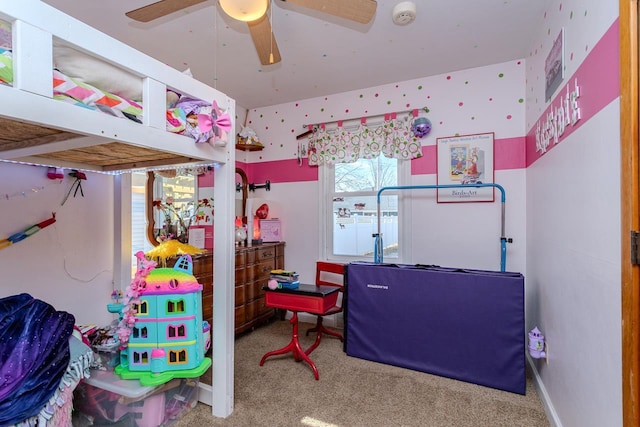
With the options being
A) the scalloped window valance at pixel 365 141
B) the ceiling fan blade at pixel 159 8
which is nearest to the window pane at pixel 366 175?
the scalloped window valance at pixel 365 141

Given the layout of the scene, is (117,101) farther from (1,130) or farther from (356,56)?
(356,56)

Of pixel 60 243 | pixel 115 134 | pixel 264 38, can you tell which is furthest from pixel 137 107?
pixel 60 243

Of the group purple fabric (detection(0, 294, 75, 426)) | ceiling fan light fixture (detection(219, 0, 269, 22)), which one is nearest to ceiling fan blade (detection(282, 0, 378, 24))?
ceiling fan light fixture (detection(219, 0, 269, 22))

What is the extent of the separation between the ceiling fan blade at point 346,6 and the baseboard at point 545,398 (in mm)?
2339

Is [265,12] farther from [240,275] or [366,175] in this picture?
[240,275]

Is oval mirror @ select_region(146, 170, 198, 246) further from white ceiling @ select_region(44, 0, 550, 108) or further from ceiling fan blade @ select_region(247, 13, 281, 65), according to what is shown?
ceiling fan blade @ select_region(247, 13, 281, 65)

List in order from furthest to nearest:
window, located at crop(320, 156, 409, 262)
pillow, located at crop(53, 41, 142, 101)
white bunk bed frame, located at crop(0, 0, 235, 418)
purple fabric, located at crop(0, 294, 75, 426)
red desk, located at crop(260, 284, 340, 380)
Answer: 1. window, located at crop(320, 156, 409, 262)
2. red desk, located at crop(260, 284, 340, 380)
3. purple fabric, located at crop(0, 294, 75, 426)
4. pillow, located at crop(53, 41, 142, 101)
5. white bunk bed frame, located at crop(0, 0, 235, 418)

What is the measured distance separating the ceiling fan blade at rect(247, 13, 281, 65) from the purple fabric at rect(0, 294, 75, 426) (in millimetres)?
1765

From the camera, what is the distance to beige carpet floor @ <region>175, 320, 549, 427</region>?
6.03ft

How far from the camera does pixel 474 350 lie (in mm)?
2270

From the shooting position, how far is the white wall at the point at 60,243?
193 centimetres

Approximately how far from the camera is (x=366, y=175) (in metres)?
3.38

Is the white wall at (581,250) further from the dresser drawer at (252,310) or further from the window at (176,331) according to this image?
the dresser drawer at (252,310)

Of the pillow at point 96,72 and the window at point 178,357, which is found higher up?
the pillow at point 96,72
